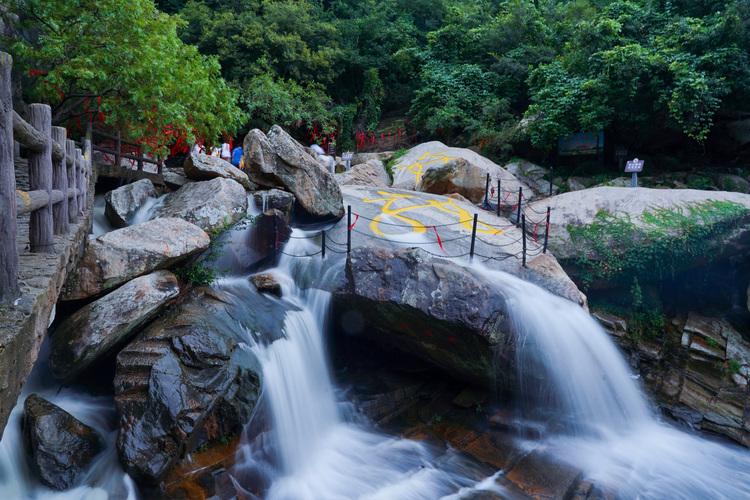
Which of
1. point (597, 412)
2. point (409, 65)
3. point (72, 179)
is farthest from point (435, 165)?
point (409, 65)

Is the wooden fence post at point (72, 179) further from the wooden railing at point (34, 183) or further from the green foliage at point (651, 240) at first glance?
the green foliage at point (651, 240)

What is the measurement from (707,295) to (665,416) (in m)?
3.75

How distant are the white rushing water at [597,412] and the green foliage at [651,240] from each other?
2879mm

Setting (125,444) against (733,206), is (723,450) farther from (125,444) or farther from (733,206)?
(125,444)

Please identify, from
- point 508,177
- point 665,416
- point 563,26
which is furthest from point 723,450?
point 563,26

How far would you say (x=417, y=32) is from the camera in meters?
24.9

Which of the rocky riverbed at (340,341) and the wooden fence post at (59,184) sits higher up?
the wooden fence post at (59,184)

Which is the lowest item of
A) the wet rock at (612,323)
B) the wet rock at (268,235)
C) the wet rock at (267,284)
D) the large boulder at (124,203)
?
the wet rock at (612,323)

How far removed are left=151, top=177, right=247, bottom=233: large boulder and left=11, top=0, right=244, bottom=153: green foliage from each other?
6.13 feet

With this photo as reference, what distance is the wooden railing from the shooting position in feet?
8.17

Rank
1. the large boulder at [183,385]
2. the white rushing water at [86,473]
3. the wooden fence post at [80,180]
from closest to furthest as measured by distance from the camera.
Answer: the white rushing water at [86,473] → the large boulder at [183,385] → the wooden fence post at [80,180]

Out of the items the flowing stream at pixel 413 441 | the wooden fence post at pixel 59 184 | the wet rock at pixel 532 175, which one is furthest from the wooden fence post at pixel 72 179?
the wet rock at pixel 532 175

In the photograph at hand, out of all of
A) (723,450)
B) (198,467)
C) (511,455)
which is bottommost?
(723,450)

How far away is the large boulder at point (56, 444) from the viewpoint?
4.26 meters
